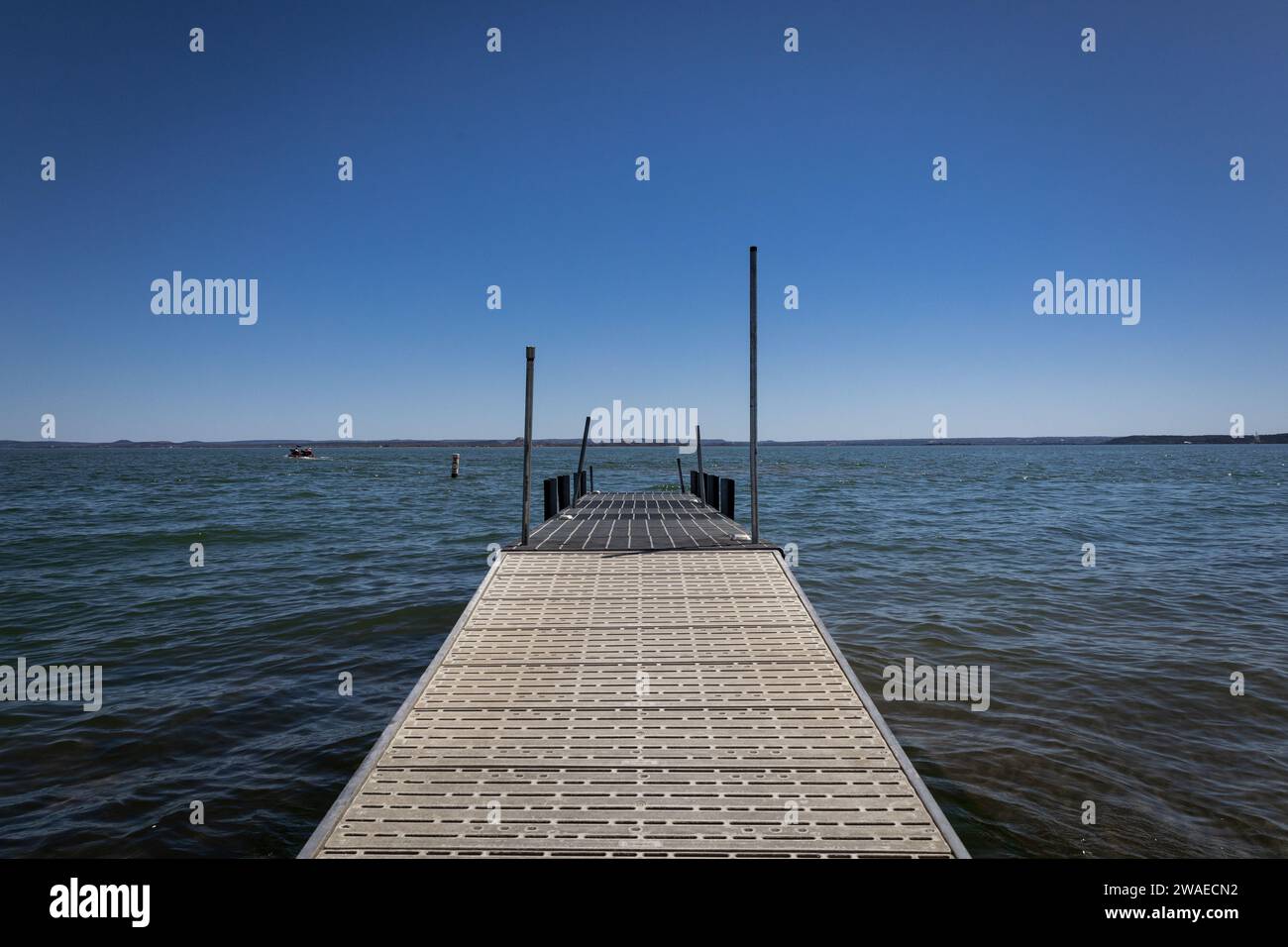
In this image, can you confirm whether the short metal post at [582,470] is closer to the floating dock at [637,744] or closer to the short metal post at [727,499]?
the short metal post at [727,499]

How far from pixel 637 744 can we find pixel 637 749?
0.09m

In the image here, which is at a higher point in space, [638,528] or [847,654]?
[638,528]

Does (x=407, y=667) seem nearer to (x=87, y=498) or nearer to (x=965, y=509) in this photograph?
(x=965, y=509)

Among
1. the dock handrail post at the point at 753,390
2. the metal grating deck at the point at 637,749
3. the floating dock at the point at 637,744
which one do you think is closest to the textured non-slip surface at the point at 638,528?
the dock handrail post at the point at 753,390

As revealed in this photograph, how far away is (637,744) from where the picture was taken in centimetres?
579

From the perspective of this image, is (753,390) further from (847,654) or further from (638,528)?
(847,654)

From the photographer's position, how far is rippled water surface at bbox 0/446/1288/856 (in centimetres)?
637

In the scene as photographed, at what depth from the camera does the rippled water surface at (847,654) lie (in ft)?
20.9

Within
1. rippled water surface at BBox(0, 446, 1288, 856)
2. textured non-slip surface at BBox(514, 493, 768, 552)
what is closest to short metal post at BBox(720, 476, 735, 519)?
textured non-slip surface at BBox(514, 493, 768, 552)

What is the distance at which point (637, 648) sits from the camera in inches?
314

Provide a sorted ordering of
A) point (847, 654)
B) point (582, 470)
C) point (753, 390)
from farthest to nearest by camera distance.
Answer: point (582, 470), point (753, 390), point (847, 654)

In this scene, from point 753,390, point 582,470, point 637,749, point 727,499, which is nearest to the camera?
point 637,749

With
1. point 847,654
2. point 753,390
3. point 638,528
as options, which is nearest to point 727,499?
point 638,528

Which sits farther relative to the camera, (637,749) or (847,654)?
(847,654)
